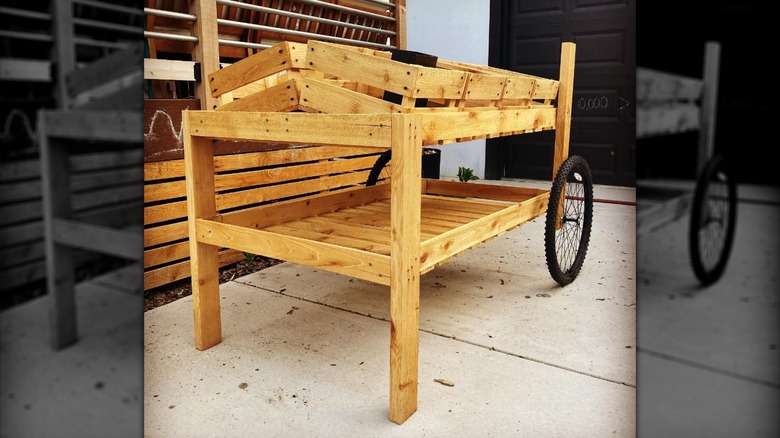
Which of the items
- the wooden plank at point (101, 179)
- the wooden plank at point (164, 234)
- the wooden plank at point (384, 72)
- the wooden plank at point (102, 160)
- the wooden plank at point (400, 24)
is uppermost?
the wooden plank at point (400, 24)

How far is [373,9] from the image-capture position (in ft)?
15.1

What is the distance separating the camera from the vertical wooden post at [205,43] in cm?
301

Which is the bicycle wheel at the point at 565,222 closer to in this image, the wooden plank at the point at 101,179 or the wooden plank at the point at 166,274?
the wooden plank at the point at 166,274

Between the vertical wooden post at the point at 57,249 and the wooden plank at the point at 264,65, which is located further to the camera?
the wooden plank at the point at 264,65

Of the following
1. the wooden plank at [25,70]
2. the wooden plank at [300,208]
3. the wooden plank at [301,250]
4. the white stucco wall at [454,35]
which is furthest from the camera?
the white stucco wall at [454,35]

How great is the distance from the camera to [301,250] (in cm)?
192

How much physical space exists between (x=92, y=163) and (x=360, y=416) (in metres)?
1.14

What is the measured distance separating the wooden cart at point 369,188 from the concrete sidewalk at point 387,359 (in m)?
0.15

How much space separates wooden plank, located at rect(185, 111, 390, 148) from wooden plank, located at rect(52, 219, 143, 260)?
33.7 inches

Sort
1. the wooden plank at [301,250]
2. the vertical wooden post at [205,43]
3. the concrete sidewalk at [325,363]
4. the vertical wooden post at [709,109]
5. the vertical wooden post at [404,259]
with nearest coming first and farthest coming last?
the vertical wooden post at [709,109], the concrete sidewalk at [325,363], the vertical wooden post at [404,259], the wooden plank at [301,250], the vertical wooden post at [205,43]

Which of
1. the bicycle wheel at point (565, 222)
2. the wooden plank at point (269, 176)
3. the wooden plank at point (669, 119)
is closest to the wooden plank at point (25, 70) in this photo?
the wooden plank at point (669, 119)

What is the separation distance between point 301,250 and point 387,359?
0.53 m

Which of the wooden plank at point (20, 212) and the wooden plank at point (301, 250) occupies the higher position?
the wooden plank at point (20, 212)

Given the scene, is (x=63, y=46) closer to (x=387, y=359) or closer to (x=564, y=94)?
(x=387, y=359)
